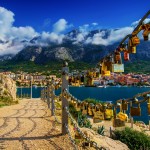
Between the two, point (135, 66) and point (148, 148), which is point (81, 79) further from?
point (135, 66)

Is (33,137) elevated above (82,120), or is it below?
above

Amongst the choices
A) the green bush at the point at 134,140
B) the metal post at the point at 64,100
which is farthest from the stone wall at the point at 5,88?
the metal post at the point at 64,100

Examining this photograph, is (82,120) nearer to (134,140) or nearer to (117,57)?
(134,140)

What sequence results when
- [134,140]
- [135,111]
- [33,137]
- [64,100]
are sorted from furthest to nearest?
[134,140], [64,100], [33,137], [135,111]

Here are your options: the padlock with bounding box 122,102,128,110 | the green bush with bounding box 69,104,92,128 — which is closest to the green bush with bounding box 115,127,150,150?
the green bush with bounding box 69,104,92,128

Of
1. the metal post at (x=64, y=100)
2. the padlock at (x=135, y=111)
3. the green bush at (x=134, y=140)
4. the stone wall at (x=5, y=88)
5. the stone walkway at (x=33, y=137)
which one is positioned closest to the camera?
the padlock at (x=135, y=111)

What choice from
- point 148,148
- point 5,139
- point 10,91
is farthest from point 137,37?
point 10,91

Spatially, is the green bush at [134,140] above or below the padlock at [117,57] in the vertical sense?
below

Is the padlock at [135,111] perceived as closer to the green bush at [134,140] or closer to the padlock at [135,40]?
the padlock at [135,40]

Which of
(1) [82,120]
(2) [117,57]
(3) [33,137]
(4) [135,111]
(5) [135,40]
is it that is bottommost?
(1) [82,120]

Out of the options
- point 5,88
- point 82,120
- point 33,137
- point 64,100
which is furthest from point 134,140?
point 5,88

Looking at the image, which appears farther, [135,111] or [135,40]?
[135,40]

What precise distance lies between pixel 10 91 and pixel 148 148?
1711cm

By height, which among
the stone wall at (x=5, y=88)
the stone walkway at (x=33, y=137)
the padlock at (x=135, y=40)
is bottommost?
the stone walkway at (x=33, y=137)
